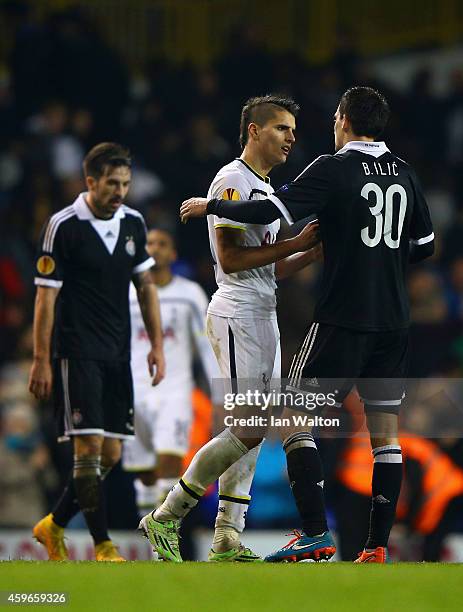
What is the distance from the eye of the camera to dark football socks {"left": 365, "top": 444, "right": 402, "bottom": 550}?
6.42 meters

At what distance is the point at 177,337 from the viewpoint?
960cm

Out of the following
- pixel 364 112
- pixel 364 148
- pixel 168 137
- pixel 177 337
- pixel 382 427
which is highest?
pixel 168 137

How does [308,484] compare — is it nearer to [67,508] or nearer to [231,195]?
[231,195]

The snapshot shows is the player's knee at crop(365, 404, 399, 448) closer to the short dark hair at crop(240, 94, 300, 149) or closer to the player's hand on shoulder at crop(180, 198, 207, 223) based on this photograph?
the player's hand on shoulder at crop(180, 198, 207, 223)

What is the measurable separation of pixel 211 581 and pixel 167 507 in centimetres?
124

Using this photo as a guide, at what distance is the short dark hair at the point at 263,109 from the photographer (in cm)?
679

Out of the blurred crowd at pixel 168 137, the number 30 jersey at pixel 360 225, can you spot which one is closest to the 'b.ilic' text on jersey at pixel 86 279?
the number 30 jersey at pixel 360 225

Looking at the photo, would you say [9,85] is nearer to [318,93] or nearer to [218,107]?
[218,107]

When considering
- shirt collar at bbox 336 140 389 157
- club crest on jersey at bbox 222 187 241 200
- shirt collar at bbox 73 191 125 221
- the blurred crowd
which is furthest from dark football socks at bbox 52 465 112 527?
the blurred crowd

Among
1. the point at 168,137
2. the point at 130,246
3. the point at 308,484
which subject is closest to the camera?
the point at 308,484

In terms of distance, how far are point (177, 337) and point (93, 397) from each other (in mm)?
2312

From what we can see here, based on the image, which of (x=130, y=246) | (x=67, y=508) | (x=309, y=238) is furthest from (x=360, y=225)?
(x=67, y=508)

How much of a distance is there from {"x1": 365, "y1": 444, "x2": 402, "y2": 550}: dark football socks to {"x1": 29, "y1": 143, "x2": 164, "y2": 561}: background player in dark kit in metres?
1.47

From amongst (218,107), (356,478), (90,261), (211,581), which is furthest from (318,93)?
(211,581)
